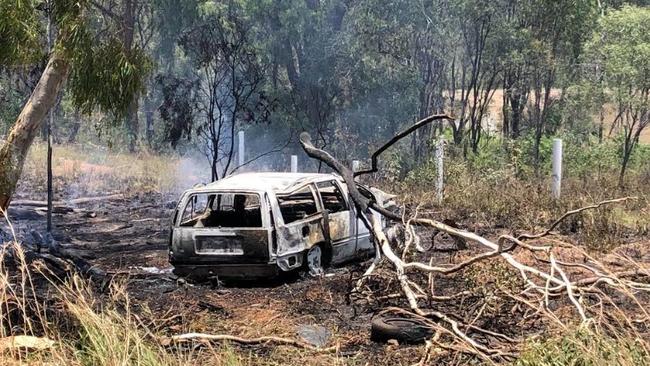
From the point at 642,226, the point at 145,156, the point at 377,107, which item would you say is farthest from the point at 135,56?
the point at 145,156

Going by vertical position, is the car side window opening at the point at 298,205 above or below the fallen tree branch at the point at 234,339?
above

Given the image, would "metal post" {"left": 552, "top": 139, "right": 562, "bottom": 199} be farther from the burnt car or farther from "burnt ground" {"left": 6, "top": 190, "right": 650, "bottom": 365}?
the burnt car

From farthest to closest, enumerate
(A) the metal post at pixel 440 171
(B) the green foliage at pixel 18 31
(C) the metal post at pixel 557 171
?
(A) the metal post at pixel 440 171 < (C) the metal post at pixel 557 171 < (B) the green foliage at pixel 18 31

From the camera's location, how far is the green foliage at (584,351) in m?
3.78

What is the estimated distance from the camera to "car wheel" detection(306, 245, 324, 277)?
29.7ft

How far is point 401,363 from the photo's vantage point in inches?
215

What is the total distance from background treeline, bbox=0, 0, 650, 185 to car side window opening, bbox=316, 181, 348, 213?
7.56 meters

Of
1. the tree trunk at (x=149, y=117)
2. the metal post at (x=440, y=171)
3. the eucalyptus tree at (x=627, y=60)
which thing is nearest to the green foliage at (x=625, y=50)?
the eucalyptus tree at (x=627, y=60)

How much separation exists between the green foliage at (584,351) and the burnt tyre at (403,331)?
1.58 meters

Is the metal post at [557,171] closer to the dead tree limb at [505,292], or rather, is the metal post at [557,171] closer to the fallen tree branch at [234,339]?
the dead tree limb at [505,292]

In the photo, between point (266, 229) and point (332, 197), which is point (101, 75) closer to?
point (266, 229)

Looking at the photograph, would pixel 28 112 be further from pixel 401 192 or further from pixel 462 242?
pixel 401 192

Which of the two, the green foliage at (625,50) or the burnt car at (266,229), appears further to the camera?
the green foliage at (625,50)

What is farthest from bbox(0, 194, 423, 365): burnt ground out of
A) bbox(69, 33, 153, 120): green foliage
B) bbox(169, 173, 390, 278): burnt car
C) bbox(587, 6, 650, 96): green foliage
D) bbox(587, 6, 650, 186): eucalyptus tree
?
bbox(587, 6, 650, 96): green foliage
